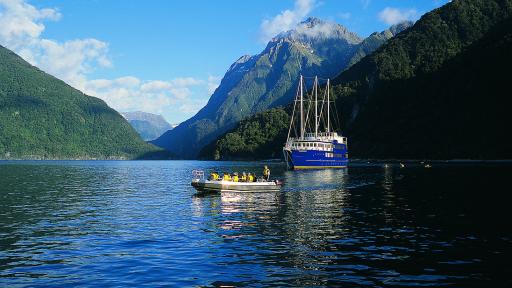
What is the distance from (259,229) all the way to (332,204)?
1719 cm

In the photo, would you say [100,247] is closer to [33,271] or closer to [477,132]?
[33,271]

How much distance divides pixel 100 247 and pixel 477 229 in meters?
24.4

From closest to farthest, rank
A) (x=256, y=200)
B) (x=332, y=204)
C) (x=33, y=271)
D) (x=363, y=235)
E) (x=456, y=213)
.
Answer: (x=33, y=271), (x=363, y=235), (x=456, y=213), (x=332, y=204), (x=256, y=200)

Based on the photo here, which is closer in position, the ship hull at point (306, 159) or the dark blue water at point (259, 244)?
the dark blue water at point (259, 244)

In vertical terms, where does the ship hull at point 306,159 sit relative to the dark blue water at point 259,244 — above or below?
above

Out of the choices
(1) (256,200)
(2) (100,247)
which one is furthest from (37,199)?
(2) (100,247)

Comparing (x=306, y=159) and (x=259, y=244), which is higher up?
(x=306, y=159)

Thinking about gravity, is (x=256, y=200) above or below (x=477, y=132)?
below

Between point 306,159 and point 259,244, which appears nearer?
point 259,244

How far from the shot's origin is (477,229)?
104 feet

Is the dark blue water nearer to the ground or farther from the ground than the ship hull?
nearer to the ground

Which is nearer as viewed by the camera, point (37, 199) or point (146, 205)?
point (146, 205)

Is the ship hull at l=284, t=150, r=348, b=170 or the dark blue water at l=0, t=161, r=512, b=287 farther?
the ship hull at l=284, t=150, r=348, b=170

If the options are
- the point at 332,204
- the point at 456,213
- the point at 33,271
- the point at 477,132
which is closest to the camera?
the point at 33,271
